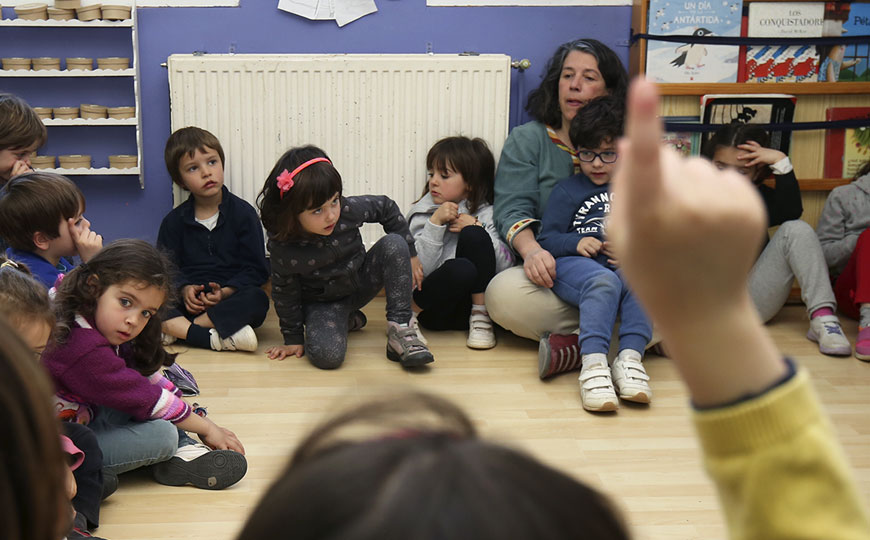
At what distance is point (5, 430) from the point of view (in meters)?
0.44

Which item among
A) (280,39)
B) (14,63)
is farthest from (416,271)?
(14,63)

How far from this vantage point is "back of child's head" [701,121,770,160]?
2662 millimetres

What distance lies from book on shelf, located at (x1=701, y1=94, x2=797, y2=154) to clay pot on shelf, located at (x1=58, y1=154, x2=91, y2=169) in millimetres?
2030

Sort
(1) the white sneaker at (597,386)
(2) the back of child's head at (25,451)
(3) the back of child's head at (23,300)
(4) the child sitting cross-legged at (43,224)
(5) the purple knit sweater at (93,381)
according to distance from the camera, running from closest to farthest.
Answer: (2) the back of child's head at (25,451)
(3) the back of child's head at (23,300)
(5) the purple knit sweater at (93,381)
(4) the child sitting cross-legged at (43,224)
(1) the white sneaker at (597,386)

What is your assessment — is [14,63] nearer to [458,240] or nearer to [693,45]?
[458,240]

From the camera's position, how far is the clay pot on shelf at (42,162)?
2795 millimetres

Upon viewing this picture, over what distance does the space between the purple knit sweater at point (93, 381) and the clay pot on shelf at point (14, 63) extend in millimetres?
1564

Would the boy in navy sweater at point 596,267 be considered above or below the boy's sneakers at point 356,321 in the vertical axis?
above

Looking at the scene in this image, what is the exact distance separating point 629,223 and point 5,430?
329 mm

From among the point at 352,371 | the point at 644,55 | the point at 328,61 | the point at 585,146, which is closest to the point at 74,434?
the point at 352,371

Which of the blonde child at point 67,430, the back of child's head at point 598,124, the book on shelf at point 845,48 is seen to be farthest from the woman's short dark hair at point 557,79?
the blonde child at point 67,430

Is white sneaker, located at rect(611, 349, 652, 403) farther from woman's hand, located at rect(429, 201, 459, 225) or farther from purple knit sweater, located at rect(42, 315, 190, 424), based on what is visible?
purple knit sweater, located at rect(42, 315, 190, 424)

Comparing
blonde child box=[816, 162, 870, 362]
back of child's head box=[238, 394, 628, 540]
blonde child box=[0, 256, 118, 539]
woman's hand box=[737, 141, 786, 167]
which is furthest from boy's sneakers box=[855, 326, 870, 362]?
back of child's head box=[238, 394, 628, 540]

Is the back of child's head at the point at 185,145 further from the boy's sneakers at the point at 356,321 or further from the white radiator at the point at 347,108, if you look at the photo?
the boy's sneakers at the point at 356,321
